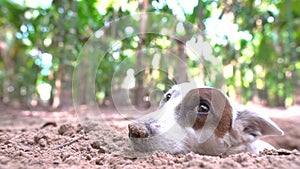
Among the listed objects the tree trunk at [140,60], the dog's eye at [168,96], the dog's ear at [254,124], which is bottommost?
the dog's ear at [254,124]

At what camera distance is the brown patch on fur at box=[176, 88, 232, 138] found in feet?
9.64

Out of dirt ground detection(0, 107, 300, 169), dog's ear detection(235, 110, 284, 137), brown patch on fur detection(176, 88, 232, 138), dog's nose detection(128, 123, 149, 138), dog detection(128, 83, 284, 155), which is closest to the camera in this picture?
dirt ground detection(0, 107, 300, 169)

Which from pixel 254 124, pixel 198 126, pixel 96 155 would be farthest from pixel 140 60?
pixel 96 155

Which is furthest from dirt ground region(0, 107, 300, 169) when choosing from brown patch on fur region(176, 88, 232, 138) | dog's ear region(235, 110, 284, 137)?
dog's ear region(235, 110, 284, 137)

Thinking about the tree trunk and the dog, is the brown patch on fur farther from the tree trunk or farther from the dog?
the tree trunk

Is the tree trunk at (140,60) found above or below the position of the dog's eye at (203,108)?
above

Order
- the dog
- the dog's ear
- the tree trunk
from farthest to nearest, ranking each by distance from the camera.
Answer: the tree trunk
the dog's ear
the dog

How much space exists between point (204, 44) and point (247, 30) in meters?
2.85

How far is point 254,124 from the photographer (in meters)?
3.35

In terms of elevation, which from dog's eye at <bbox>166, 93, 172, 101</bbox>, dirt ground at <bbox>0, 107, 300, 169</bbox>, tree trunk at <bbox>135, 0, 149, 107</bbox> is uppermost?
tree trunk at <bbox>135, 0, 149, 107</bbox>

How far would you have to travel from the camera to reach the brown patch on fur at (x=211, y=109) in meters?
2.94

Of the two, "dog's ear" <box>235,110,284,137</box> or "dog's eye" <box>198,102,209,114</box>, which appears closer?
"dog's eye" <box>198,102,209,114</box>

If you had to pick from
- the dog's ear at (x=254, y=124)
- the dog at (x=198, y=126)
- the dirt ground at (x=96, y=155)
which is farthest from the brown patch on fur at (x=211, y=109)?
the dirt ground at (x=96, y=155)

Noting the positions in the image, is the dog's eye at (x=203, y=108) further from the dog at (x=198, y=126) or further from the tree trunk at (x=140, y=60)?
the tree trunk at (x=140, y=60)
